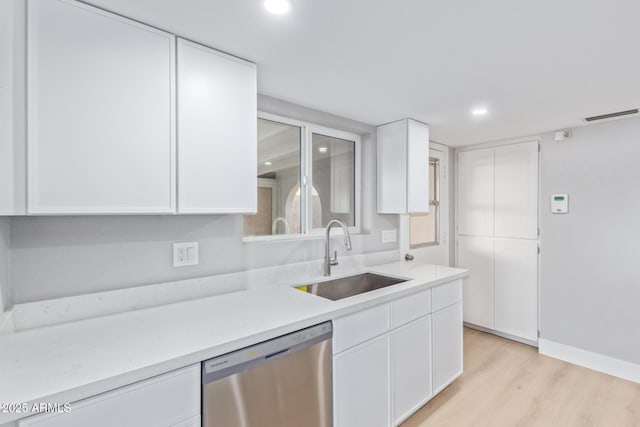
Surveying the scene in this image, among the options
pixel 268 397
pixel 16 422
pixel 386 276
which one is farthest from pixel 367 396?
pixel 16 422

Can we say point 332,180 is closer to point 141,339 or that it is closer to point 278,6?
point 278,6

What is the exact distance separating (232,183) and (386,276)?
1414mm

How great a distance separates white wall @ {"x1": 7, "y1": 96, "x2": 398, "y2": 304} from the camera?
127cm

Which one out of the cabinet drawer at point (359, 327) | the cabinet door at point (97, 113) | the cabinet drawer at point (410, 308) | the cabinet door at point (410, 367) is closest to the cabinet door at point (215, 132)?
the cabinet door at point (97, 113)

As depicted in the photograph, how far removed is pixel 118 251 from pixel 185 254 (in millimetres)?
310

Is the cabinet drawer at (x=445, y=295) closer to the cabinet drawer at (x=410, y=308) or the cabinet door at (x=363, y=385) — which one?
the cabinet drawer at (x=410, y=308)

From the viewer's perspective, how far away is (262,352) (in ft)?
4.09

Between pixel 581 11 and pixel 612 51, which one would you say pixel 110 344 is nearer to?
pixel 581 11

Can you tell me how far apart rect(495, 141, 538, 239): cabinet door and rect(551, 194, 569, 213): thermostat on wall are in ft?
0.52

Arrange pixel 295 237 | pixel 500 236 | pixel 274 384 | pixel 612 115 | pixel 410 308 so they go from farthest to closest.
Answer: pixel 500 236 → pixel 612 115 → pixel 295 237 → pixel 410 308 → pixel 274 384

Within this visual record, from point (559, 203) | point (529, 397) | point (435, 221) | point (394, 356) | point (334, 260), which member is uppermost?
point (559, 203)

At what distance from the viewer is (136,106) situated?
4.09ft

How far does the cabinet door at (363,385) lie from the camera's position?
1.57 metres

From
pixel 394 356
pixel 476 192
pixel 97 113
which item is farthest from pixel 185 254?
pixel 476 192
